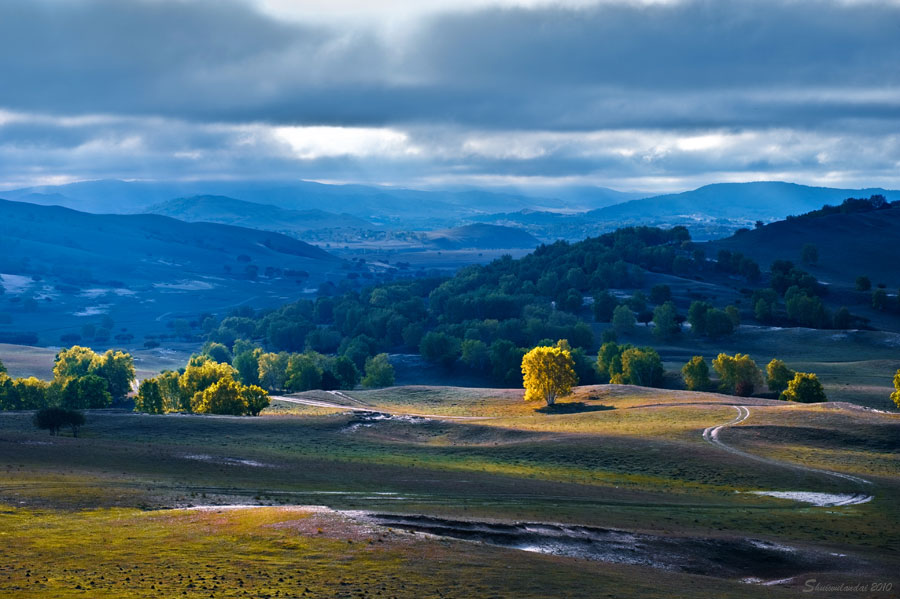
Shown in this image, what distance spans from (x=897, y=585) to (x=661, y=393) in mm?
83771

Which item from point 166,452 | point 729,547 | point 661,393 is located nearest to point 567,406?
point 661,393

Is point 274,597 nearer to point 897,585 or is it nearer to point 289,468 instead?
point 897,585

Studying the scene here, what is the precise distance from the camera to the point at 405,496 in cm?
5666

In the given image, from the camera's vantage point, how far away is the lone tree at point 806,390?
126250mm

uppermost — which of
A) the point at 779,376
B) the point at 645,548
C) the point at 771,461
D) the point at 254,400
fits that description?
the point at 254,400

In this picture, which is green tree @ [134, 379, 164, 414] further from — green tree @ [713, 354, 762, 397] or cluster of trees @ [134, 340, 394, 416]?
green tree @ [713, 354, 762, 397]

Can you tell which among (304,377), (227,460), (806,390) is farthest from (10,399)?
(806,390)

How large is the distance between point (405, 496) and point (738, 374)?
330 feet

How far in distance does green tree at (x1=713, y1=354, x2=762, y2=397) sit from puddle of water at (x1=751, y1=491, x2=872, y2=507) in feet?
254

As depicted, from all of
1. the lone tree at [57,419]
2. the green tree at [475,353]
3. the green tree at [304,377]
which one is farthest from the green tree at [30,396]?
the green tree at [475,353]

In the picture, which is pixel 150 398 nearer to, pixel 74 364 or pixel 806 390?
pixel 74 364

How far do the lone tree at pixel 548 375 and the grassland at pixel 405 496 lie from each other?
16.4m

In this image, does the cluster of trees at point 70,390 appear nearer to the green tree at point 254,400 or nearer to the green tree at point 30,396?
the green tree at point 30,396

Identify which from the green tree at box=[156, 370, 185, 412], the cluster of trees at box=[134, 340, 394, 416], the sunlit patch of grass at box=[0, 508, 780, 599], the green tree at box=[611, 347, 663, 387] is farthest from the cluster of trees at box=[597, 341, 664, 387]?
the sunlit patch of grass at box=[0, 508, 780, 599]
